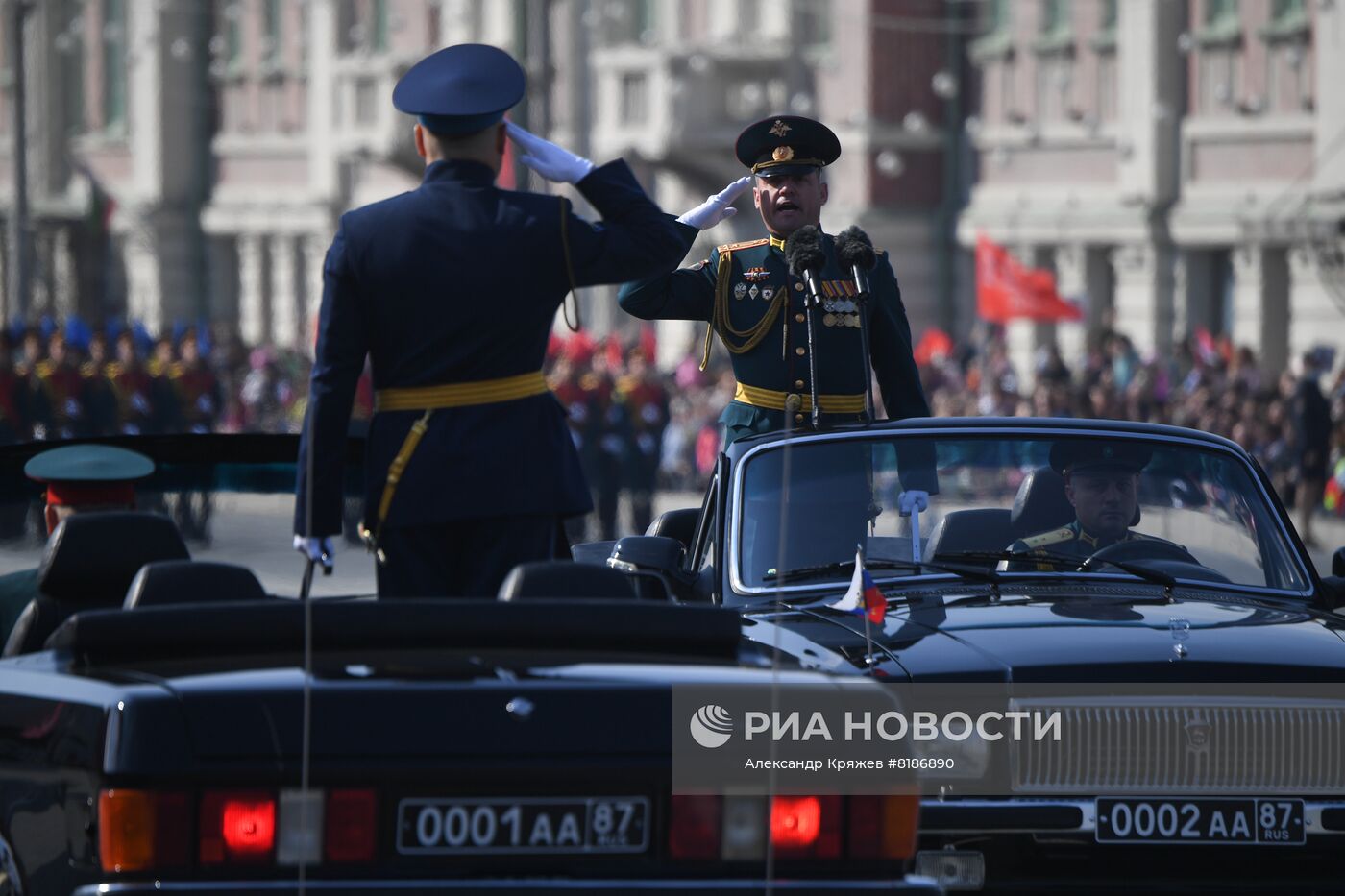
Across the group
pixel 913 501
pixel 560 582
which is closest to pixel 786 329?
pixel 913 501

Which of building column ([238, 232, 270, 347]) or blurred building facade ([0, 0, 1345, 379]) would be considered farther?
building column ([238, 232, 270, 347])

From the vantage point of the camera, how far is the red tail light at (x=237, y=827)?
4.14 meters

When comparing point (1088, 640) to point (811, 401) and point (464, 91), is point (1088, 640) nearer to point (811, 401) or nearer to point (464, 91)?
point (464, 91)

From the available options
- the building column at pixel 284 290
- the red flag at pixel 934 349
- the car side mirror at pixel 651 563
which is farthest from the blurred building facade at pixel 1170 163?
the car side mirror at pixel 651 563

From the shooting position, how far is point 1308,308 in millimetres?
29625

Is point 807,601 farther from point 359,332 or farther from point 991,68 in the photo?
point 991,68

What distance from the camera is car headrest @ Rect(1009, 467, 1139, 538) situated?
7359mm

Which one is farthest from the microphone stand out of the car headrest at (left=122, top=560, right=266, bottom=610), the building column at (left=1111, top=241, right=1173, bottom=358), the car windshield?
the building column at (left=1111, top=241, right=1173, bottom=358)

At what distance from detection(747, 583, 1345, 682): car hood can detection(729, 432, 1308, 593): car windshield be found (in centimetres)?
38

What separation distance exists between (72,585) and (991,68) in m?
31.3

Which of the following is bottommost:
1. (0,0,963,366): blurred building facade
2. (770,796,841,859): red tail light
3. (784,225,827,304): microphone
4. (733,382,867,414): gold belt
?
(770,796,841,859): red tail light

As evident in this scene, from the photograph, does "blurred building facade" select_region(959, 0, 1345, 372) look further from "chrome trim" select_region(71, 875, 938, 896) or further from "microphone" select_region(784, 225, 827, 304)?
"chrome trim" select_region(71, 875, 938, 896)

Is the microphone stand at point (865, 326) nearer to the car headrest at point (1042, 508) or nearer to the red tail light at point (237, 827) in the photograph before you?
the car headrest at point (1042, 508)

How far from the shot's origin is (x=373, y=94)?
1839 inches
